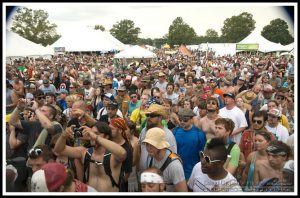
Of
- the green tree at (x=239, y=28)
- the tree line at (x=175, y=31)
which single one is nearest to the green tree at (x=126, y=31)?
the tree line at (x=175, y=31)

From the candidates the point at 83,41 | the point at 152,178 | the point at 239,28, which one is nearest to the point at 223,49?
the point at 83,41

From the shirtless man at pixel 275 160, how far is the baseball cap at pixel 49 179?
6.85 feet

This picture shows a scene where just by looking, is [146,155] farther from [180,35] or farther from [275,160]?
[180,35]

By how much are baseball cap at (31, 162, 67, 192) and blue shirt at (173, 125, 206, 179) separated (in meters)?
2.06

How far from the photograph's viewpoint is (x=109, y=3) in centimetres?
414

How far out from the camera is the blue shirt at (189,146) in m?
4.62

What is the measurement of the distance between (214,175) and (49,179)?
1589 mm

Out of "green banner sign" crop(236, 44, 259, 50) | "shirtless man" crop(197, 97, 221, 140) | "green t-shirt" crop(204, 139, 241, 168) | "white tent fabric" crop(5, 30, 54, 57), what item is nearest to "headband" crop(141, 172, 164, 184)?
"green t-shirt" crop(204, 139, 241, 168)

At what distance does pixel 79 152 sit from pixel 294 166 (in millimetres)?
2346

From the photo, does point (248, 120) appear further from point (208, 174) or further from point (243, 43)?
point (243, 43)

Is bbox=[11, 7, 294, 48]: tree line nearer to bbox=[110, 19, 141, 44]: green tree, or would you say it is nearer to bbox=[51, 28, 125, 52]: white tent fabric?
bbox=[110, 19, 141, 44]: green tree

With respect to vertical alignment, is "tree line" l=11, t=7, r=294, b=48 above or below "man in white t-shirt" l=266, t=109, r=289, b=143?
above

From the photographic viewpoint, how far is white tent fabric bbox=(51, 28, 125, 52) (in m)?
25.8

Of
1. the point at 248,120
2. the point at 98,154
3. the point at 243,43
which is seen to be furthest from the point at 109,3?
the point at 243,43
